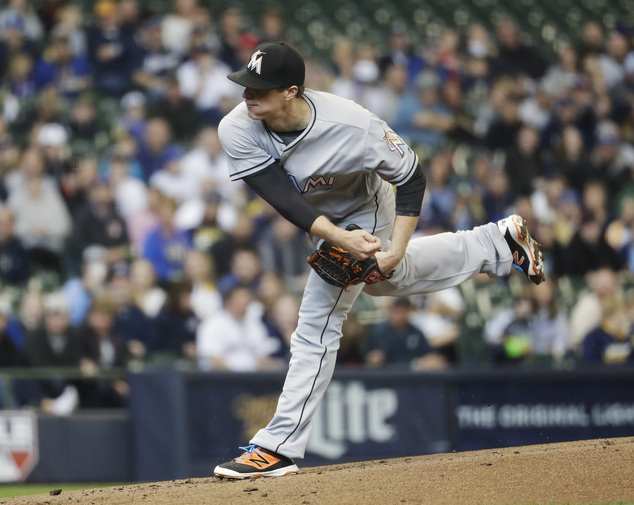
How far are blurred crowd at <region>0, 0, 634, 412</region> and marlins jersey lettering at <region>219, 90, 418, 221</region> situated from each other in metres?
3.99

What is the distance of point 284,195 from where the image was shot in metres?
4.56

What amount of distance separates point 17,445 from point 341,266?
476 cm

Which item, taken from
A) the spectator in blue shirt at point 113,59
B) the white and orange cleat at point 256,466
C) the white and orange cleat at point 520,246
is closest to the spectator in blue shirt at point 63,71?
the spectator in blue shirt at point 113,59

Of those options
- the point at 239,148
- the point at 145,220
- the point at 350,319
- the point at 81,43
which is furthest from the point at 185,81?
the point at 239,148

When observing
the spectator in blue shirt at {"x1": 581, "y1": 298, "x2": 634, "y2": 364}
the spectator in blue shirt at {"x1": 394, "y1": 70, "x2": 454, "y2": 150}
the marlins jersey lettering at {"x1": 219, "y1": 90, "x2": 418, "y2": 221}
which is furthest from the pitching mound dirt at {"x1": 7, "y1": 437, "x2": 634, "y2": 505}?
the spectator in blue shirt at {"x1": 394, "y1": 70, "x2": 454, "y2": 150}

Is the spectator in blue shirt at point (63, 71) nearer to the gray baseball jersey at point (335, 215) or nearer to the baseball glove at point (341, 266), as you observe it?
the gray baseball jersey at point (335, 215)

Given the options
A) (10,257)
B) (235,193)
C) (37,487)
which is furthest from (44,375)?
(235,193)

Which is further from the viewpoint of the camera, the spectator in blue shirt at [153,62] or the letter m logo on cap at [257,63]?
the spectator in blue shirt at [153,62]

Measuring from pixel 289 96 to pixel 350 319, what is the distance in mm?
4296

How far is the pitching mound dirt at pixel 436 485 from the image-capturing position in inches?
178

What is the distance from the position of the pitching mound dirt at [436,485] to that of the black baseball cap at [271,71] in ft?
5.98

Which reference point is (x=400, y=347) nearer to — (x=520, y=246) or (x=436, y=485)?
(x=520, y=246)

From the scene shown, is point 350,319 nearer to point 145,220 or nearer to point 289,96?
point 145,220

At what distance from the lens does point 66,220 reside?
1009cm
